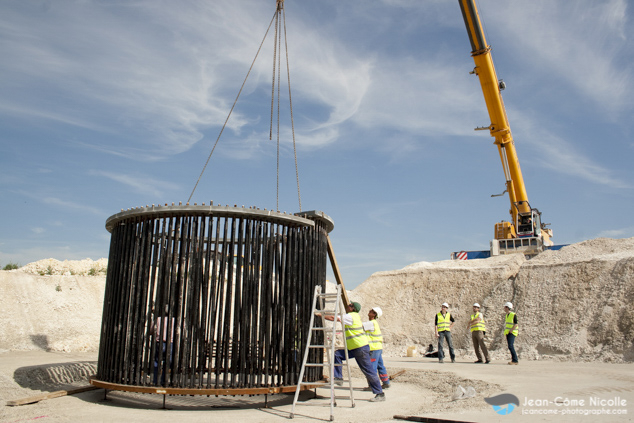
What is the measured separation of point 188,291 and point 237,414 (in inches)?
84.9

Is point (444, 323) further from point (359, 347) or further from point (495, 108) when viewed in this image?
point (495, 108)

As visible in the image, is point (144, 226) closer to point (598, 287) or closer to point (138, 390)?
point (138, 390)

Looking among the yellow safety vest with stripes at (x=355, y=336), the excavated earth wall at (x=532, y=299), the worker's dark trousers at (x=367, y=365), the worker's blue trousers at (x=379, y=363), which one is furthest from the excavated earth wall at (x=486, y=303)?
the yellow safety vest with stripes at (x=355, y=336)

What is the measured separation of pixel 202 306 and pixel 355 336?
2686mm

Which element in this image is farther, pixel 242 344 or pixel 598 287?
pixel 598 287

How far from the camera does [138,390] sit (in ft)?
25.7

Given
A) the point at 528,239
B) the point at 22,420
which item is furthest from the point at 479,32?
the point at 22,420

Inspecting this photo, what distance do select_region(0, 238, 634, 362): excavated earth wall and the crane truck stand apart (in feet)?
7.23

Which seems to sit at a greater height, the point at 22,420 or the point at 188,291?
the point at 188,291

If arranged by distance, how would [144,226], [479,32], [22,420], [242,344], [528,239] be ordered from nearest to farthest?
[22,420] < [242,344] < [144,226] < [479,32] < [528,239]

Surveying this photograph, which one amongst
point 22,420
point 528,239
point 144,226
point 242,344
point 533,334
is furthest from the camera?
point 528,239

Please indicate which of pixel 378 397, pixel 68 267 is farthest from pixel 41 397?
pixel 68 267

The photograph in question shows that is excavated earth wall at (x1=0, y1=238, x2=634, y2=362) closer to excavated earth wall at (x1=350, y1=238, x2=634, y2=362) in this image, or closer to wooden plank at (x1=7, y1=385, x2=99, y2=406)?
excavated earth wall at (x1=350, y1=238, x2=634, y2=362)

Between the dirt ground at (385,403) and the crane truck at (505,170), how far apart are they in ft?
53.0
